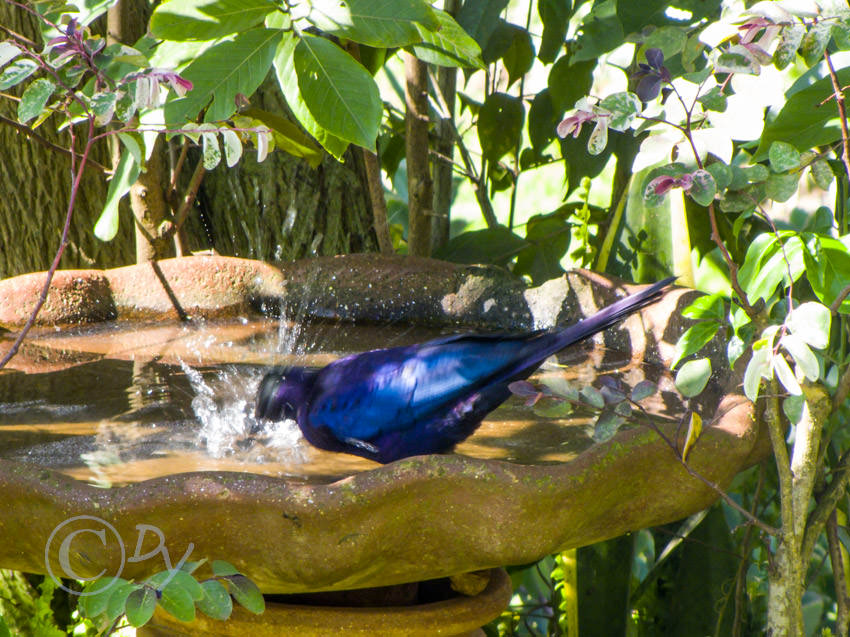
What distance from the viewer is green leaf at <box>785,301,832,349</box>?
3.34ft

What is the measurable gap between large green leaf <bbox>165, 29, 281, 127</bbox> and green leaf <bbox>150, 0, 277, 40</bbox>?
21 millimetres

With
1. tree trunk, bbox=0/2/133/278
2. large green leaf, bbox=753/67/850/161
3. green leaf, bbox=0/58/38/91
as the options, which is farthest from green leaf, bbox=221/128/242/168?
Result: tree trunk, bbox=0/2/133/278

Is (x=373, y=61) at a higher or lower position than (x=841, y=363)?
higher

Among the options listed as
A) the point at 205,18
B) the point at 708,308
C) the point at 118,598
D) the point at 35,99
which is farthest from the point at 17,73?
the point at 708,308

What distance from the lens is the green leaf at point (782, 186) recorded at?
1.17 metres

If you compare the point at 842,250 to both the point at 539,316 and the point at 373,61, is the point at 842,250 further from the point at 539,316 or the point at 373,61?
the point at 373,61

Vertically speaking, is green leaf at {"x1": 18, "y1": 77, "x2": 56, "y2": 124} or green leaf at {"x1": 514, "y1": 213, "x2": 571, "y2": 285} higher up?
green leaf at {"x1": 18, "y1": 77, "x2": 56, "y2": 124}

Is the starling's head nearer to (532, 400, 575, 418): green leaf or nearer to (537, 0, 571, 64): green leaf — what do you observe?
(532, 400, 575, 418): green leaf

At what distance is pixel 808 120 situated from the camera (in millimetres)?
1177

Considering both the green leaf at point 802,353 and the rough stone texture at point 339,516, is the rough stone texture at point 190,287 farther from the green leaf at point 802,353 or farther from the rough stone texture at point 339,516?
the green leaf at point 802,353

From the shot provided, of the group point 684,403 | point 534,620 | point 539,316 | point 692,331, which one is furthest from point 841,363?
point 534,620

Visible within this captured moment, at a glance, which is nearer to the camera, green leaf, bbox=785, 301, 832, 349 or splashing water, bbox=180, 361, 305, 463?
green leaf, bbox=785, 301, 832, 349

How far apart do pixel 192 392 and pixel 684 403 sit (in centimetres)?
80

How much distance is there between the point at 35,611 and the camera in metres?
2.36
